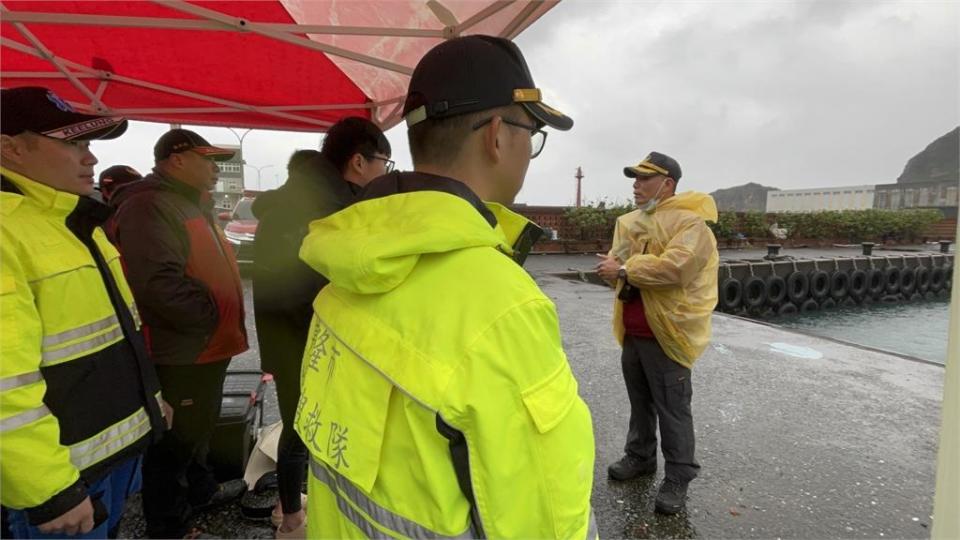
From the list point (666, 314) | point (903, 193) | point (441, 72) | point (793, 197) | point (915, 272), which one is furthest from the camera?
point (793, 197)

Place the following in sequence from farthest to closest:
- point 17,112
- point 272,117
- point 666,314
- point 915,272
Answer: point 915,272 < point 272,117 < point 666,314 < point 17,112

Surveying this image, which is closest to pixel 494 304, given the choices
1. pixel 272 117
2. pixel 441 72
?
pixel 441 72

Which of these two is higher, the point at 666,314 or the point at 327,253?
the point at 327,253

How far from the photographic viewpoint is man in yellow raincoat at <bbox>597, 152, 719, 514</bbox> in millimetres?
3045

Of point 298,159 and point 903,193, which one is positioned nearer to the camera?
point 298,159

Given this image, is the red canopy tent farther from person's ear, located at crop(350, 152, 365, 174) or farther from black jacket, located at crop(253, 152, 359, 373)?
black jacket, located at crop(253, 152, 359, 373)

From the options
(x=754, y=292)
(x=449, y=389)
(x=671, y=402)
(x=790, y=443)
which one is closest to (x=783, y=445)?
(x=790, y=443)

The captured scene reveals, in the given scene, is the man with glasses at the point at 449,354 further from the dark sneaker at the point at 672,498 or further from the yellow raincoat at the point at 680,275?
the dark sneaker at the point at 672,498

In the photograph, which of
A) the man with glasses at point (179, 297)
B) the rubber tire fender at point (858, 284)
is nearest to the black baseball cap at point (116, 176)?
the man with glasses at point (179, 297)

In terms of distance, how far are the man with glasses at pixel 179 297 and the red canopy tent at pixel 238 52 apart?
2.29ft

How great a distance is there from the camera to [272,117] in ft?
14.5

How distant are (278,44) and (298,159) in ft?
3.78

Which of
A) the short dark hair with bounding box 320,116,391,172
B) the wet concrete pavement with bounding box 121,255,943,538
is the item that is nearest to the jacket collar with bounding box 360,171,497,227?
the short dark hair with bounding box 320,116,391,172

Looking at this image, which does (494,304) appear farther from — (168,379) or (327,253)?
(168,379)
